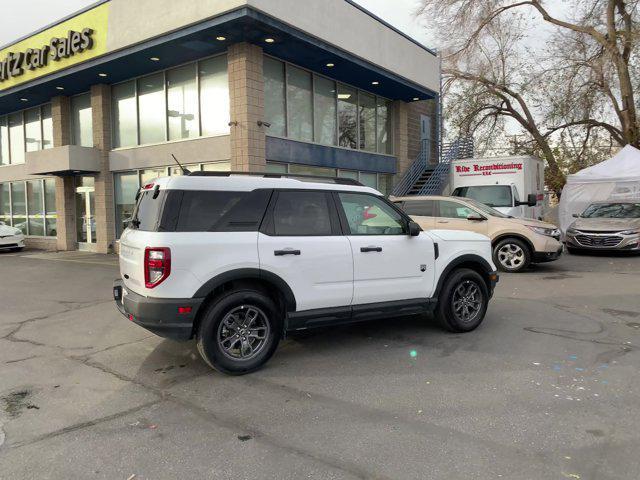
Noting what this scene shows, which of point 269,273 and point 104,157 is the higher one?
point 104,157

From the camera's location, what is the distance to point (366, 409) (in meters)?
3.74

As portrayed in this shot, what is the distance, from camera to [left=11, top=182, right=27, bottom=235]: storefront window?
19.9 m

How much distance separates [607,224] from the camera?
519 inches

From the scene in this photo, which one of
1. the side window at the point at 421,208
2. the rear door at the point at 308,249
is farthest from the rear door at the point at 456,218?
the rear door at the point at 308,249

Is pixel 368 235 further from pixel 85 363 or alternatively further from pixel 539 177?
pixel 539 177

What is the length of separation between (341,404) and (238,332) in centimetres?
122

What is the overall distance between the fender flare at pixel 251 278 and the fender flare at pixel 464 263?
189 cm

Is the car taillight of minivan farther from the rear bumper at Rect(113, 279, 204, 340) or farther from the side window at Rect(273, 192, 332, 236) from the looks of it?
the side window at Rect(273, 192, 332, 236)

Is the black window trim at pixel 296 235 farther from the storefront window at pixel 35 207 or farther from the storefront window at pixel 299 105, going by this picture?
the storefront window at pixel 35 207

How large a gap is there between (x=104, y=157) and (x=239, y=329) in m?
13.9

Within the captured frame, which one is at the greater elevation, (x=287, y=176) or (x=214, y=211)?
(x=287, y=176)

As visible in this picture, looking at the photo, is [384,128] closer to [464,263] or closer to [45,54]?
[45,54]

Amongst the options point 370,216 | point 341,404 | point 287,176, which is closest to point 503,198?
point 370,216

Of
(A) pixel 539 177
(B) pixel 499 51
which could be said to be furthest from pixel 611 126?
(A) pixel 539 177
